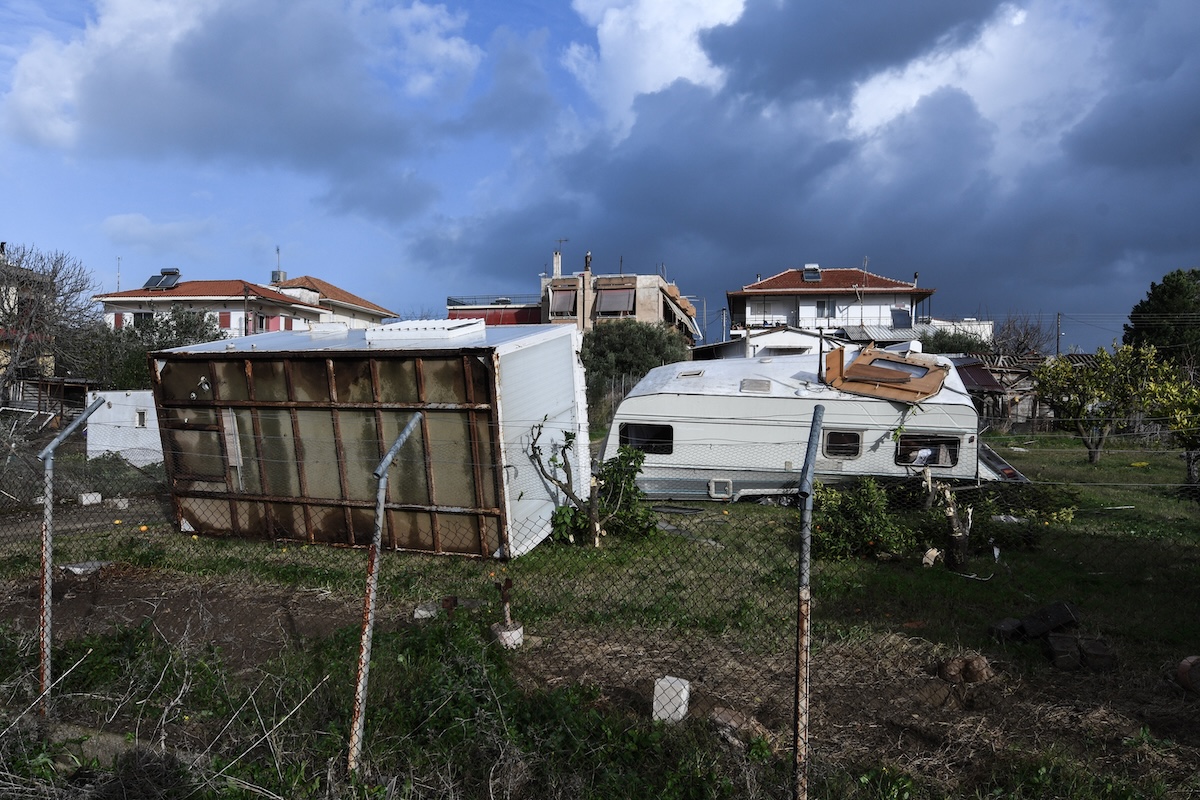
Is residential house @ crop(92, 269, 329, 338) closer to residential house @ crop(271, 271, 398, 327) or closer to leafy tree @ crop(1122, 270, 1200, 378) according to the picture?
residential house @ crop(271, 271, 398, 327)

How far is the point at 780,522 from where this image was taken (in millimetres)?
10250

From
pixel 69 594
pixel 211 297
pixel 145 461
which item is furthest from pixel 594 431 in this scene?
pixel 211 297

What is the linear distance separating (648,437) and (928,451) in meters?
4.13

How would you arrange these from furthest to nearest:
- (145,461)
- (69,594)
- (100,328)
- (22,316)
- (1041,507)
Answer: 1. (100,328)
2. (22,316)
3. (145,461)
4. (1041,507)
5. (69,594)

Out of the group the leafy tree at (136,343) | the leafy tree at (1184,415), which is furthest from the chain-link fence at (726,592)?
the leafy tree at (136,343)

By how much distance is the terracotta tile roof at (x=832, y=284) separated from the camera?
40.9 metres

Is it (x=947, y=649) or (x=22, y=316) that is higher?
(x=22, y=316)

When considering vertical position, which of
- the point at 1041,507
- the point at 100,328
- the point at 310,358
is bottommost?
the point at 1041,507

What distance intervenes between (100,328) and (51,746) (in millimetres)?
27446

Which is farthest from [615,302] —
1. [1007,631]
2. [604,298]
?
[1007,631]

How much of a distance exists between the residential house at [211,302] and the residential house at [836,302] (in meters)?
23.4

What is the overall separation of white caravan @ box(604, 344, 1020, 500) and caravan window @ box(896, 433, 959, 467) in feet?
0.05

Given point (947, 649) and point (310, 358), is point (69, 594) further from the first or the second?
point (947, 649)

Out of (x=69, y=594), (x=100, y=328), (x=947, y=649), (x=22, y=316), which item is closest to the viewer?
(x=947, y=649)
